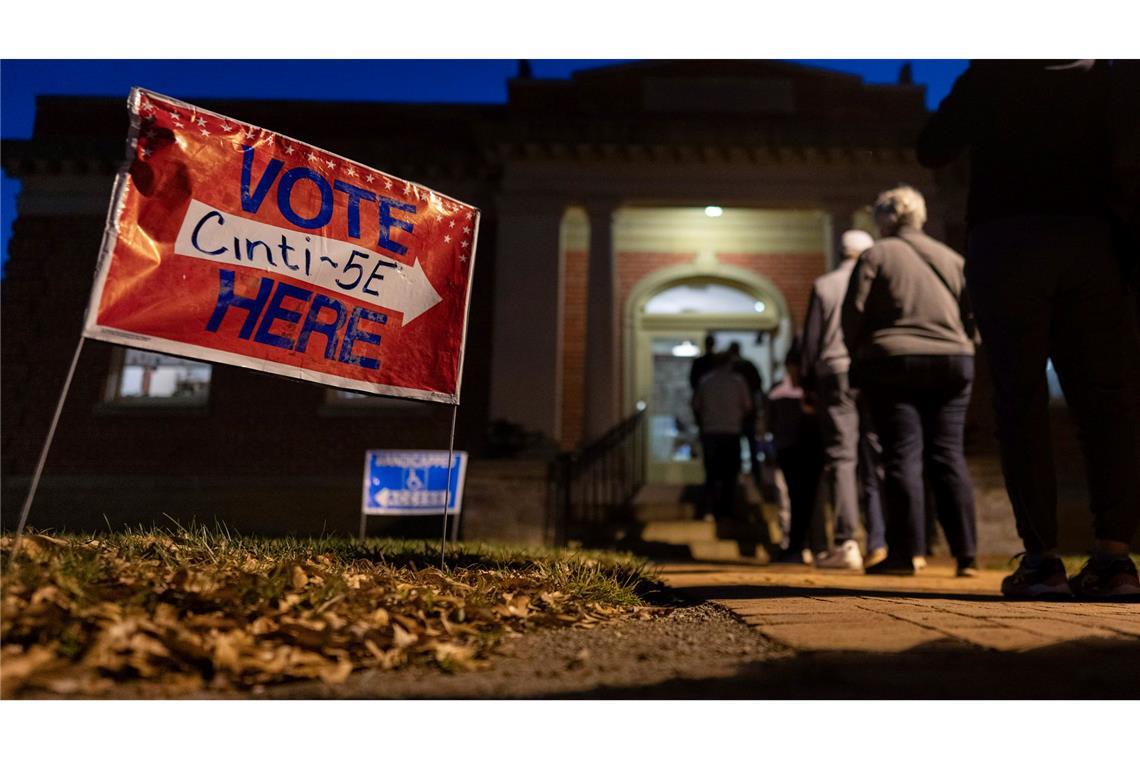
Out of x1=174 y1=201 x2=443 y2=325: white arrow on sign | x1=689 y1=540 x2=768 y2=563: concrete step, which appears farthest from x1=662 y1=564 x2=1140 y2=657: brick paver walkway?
x1=689 y1=540 x2=768 y2=563: concrete step

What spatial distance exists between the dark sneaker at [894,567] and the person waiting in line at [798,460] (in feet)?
4.49

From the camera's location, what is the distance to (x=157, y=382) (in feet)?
37.0

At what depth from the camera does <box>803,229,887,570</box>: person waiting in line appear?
15.6 ft

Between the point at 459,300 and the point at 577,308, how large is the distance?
29.5 feet

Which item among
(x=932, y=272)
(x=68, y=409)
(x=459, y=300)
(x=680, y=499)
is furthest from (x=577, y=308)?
(x=459, y=300)

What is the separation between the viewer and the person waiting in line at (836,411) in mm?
4770

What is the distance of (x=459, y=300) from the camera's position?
9.83 ft

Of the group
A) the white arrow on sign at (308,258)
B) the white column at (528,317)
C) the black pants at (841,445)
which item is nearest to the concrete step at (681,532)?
the white column at (528,317)

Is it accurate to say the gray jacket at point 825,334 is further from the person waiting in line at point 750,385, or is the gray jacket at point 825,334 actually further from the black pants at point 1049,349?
the person waiting in line at point 750,385

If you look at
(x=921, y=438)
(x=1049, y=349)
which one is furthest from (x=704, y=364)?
(x=1049, y=349)

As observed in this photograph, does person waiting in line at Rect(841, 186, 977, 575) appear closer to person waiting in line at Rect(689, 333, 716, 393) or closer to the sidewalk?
the sidewalk

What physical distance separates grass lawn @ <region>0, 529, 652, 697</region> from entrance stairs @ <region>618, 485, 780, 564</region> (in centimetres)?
448

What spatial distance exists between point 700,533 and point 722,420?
1247mm

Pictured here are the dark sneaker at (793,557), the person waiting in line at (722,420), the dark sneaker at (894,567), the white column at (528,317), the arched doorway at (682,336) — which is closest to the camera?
the dark sneaker at (894,567)
